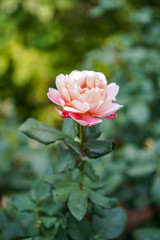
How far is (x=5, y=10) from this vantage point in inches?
94.4

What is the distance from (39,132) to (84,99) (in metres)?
0.14

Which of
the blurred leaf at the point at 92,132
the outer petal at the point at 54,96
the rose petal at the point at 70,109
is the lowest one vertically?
the blurred leaf at the point at 92,132

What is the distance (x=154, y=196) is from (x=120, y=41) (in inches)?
42.1

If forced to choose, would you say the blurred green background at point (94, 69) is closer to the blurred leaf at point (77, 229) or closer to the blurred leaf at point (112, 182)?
the blurred leaf at point (112, 182)

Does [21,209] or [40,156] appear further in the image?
[40,156]

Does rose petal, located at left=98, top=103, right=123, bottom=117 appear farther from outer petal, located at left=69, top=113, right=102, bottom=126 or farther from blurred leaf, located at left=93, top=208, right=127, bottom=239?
blurred leaf, located at left=93, top=208, right=127, bottom=239

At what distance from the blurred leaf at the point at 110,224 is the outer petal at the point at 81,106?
341 millimetres

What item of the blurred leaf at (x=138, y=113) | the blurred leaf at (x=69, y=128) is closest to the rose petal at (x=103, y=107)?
the blurred leaf at (x=69, y=128)

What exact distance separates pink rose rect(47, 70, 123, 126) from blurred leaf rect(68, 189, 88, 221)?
174 millimetres

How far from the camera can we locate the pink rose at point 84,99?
548 mm

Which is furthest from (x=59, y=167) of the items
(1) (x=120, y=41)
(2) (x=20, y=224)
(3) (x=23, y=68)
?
(3) (x=23, y=68)

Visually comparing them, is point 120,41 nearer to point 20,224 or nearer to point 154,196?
point 154,196

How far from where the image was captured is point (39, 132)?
0.62m

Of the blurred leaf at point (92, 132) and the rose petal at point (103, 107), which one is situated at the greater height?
the rose petal at point (103, 107)
